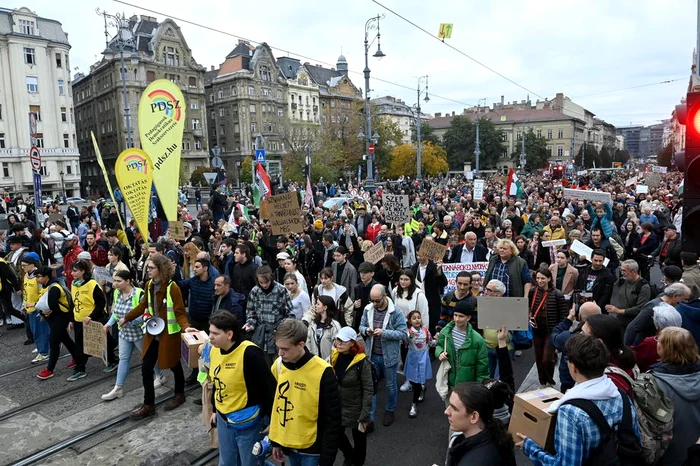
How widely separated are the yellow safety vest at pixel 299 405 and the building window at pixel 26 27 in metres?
61.4

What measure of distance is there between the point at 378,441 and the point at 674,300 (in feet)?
10.8

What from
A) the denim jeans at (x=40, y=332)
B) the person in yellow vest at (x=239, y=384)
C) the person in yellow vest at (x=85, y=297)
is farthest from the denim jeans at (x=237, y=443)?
the denim jeans at (x=40, y=332)

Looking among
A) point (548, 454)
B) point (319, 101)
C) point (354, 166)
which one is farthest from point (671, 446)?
point (319, 101)

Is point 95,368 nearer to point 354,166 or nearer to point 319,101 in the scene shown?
point 354,166

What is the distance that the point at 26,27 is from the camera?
170ft

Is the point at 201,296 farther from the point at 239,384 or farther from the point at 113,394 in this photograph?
the point at 239,384

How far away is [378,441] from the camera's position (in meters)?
5.38

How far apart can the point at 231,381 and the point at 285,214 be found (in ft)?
22.1

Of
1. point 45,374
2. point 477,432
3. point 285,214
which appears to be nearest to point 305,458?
point 477,432

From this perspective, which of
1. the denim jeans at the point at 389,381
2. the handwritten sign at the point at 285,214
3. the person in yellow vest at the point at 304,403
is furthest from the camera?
the handwritten sign at the point at 285,214

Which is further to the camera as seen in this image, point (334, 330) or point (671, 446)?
point (334, 330)

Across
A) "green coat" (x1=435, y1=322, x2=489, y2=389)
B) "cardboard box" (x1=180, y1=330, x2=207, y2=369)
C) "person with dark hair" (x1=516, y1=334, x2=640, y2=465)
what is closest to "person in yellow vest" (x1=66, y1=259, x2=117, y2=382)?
"cardboard box" (x1=180, y1=330, x2=207, y2=369)

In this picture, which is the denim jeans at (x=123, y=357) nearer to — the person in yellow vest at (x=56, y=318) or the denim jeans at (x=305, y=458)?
the person in yellow vest at (x=56, y=318)

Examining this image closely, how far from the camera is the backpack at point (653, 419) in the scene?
3320 mm
